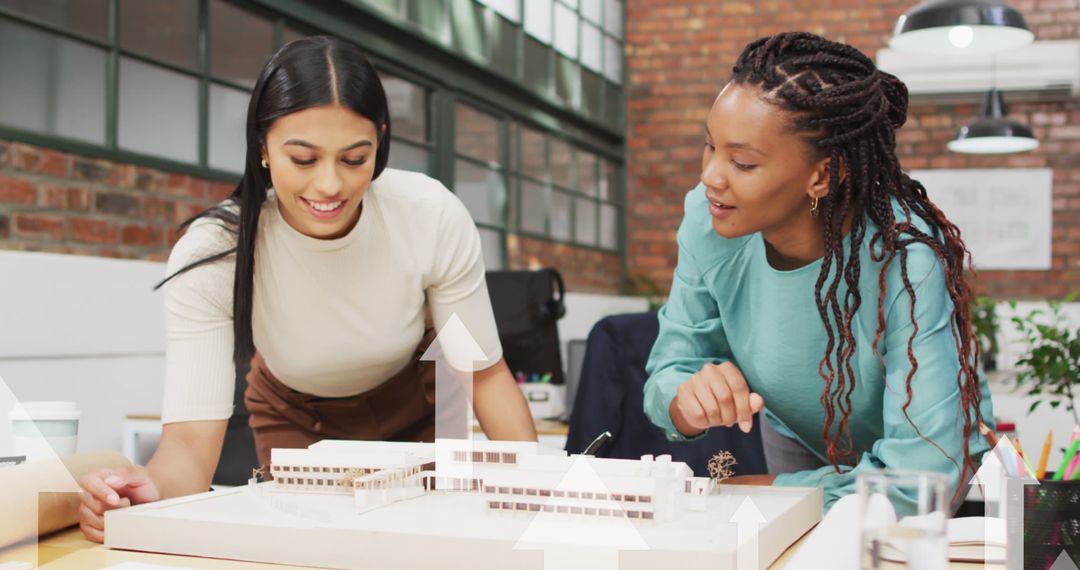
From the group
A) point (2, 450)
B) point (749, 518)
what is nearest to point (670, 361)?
point (749, 518)

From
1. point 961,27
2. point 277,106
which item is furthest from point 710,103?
point 277,106

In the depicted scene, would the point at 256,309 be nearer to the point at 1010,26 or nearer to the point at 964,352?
the point at 964,352

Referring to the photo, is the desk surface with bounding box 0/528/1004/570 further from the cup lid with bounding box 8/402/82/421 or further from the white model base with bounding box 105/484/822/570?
the cup lid with bounding box 8/402/82/421

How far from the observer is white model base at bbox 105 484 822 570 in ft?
2.35

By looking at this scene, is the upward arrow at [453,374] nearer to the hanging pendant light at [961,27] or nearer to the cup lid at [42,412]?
the cup lid at [42,412]

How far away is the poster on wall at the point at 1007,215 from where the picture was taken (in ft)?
21.8

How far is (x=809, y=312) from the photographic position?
1186 millimetres

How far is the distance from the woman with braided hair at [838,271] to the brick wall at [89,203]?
227 centimetres

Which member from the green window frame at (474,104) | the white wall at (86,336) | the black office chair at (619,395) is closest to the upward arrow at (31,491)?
the black office chair at (619,395)

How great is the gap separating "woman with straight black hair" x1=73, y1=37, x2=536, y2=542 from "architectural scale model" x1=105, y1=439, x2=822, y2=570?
27 centimetres

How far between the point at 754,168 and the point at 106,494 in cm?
75

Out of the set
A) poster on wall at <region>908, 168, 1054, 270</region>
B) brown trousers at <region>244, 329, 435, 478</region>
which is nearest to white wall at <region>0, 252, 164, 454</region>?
brown trousers at <region>244, 329, 435, 478</region>

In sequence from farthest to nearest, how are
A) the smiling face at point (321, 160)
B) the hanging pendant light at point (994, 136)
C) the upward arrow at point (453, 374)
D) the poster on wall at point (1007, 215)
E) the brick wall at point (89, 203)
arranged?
the poster on wall at point (1007, 215) < the hanging pendant light at point (994, 136) < the brick wall at point (89, 203) < the upward arrow at point (453, 374) < the smiling face at point (321, 160)

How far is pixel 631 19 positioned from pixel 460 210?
6.46 meters
